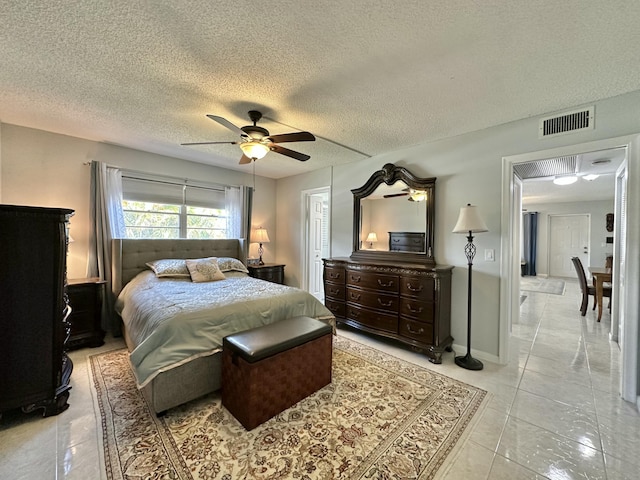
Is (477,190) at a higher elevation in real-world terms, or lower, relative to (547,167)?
lower

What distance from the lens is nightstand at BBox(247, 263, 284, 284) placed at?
4621mm

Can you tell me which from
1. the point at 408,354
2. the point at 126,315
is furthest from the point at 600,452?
the point at 126,315

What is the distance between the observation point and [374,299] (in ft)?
10.6

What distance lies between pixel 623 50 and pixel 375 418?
290cm

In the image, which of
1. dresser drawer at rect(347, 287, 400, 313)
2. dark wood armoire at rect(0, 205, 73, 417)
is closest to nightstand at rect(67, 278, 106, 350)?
dark wood armoire at rect(0, 205, 73, 417)

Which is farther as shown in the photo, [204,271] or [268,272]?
[268,272]

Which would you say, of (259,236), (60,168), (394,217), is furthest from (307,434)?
(60,168)

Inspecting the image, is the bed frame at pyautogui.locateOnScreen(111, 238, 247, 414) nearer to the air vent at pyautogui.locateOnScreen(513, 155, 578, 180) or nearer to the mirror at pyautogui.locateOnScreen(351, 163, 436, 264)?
the mirror at pyautogui.locateOnScreen(351, 163, 436, 264)

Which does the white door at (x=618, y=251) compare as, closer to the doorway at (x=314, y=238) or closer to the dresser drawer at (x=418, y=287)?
the dresser drawer at (x=418, y=287)

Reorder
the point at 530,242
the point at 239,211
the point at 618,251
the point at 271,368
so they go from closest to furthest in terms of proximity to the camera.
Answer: the point at 271,368 < the point at 618,251 < the point at 239,211 < the point at 530,242

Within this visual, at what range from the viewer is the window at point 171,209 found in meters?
3.80

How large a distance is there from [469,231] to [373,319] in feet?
4.85

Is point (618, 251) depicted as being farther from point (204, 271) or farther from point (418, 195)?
point (204, 271)

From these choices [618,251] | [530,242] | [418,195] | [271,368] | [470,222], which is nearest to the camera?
[271,368]
